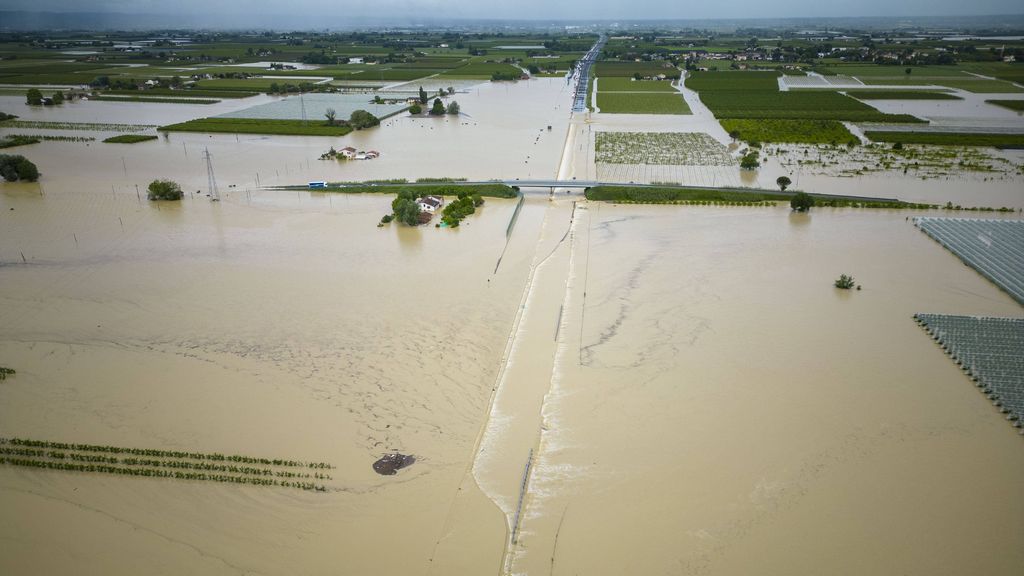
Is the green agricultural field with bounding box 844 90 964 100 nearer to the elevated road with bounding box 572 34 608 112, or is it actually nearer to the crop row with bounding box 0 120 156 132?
the elevated road with bounding box 572 34 608 112

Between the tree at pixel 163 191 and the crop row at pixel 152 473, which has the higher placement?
the tree at pixel 163 191

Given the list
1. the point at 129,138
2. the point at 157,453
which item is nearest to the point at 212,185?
the point at 129,138

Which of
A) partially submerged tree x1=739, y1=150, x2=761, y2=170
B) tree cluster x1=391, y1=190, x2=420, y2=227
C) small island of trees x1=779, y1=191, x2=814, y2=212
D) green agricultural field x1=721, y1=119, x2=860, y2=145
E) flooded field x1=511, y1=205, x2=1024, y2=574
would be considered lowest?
flooded field x1=511, y1=205, x2=1024, y2=574

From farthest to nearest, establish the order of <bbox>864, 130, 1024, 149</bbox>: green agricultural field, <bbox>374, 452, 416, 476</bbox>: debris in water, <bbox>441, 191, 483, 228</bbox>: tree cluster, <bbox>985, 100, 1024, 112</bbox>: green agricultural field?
<bbox>985, 100, 1024, 112</bbox>: green agricultural field < <bbox>864, 130, 1024, 149</bbox>: green agricultural field < <bbox>441, 191, 483, 228</bbox>: tree cluster < <bbox>374, 452, 416, 476</bbox>: debris in water

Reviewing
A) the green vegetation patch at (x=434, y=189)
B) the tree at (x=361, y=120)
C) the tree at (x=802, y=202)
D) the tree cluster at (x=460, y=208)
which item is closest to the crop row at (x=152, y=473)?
the tree cluster at (x=460, y=208)

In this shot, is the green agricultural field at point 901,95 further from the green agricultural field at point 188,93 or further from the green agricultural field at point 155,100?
the green agricultural field at point 155,100

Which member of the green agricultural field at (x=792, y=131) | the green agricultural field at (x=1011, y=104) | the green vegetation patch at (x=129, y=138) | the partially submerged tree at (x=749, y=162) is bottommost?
the partially submerged tree at (x=749, y=162)

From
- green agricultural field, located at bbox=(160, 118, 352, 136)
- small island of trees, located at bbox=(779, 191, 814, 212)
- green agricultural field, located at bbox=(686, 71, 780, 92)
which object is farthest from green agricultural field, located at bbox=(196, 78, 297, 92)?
small island of trees, located at bbox=(779, 191, 814, 212)
